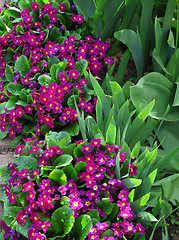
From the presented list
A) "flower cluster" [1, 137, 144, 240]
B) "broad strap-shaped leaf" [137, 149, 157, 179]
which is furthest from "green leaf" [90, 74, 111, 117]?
"broad strap-shaped leaf" [137, 149, 157, 179]

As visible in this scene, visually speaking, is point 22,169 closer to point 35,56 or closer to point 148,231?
point 148,231

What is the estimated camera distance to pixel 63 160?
1.53 metres

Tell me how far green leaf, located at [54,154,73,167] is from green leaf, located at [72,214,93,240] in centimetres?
26

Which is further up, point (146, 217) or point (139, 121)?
point (139, 121)

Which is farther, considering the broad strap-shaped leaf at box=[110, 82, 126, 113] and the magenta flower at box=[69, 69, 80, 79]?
the magenta flower at box=[69, 69, 80, 79]

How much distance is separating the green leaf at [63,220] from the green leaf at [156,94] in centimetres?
72

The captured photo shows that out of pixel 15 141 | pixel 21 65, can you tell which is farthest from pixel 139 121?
pixel 21 65

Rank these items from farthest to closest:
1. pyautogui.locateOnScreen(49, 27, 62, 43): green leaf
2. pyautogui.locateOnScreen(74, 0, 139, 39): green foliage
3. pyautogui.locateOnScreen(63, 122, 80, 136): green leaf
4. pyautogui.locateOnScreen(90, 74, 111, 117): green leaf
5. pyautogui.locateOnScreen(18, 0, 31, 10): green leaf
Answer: pyautogui.locateOnScreen(18, 0, 31, 10): green leaf < pyautogui.locateOnScreen(49, 27, 62, 43): green leaf < pyautogui.locateOnScreen(74, 0, 139, 39): green foliage < pyautogui.locateOnScreen(63, 122, 80, 136): green leaf < pyautogui.locateOnScreen(90, 74, 111, 117): green leaf

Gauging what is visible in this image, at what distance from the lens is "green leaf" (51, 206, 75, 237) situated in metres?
1.32

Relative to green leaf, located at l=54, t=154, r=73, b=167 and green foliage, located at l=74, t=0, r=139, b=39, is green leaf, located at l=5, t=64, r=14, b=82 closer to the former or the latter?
green foliage, located at l=74, t=0, r=139, b=39

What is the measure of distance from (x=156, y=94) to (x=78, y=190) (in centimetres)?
70

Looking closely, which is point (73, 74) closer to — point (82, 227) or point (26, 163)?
point (26, 163)

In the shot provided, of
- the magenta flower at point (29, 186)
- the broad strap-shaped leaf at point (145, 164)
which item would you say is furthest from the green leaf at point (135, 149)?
the magenta flower at point (29, 186)

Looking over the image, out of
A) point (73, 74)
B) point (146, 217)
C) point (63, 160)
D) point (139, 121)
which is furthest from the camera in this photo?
point (73, 74)
